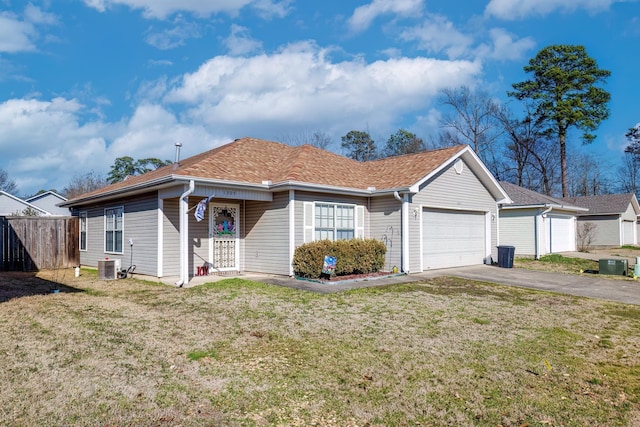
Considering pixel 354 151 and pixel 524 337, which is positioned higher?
pixel 354 151

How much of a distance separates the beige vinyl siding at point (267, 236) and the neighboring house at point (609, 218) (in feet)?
86.6

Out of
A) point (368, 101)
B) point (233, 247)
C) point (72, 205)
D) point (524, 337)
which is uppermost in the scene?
point (368, 101)

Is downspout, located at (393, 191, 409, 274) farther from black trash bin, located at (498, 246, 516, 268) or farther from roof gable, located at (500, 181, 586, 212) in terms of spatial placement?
roof gable, located at (500, 181, 586, 212)

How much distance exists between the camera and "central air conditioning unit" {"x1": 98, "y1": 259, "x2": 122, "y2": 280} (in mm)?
12539

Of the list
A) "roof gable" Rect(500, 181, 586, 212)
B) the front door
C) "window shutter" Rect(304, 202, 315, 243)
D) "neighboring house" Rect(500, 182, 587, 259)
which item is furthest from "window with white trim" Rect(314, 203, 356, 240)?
"roof gable" Rect(500, 181, 586, 212)

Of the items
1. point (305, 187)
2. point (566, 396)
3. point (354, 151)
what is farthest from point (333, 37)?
point (354, 151)

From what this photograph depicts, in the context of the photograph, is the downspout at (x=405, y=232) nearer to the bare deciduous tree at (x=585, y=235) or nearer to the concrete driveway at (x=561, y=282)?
the concrete driveway at (x=561, y=282)

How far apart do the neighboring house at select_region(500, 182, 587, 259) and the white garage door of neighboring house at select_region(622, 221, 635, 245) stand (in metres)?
12.4

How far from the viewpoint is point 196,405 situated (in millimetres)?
3820

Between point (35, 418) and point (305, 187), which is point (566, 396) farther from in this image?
point (305, 187)

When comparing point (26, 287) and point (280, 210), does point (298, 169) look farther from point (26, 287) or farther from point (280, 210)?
point (26, 287)

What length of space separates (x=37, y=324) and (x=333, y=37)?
1627cm

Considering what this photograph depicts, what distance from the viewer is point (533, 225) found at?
68.8 ft

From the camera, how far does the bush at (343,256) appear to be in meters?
12.0
